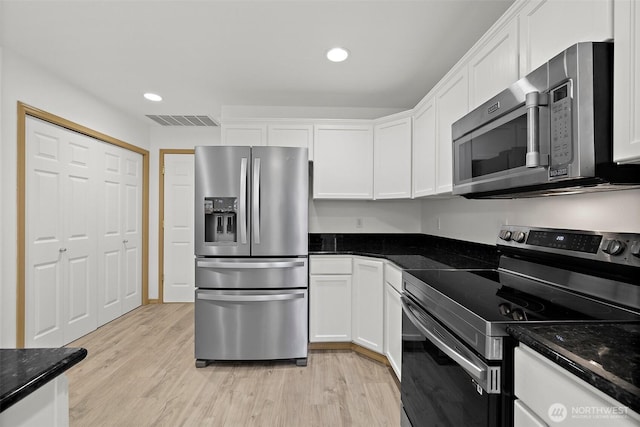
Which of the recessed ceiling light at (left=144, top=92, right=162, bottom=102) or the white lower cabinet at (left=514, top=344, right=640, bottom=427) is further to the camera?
the recessed ceiling light at (left=144, top=92, right=162, bottom=102)

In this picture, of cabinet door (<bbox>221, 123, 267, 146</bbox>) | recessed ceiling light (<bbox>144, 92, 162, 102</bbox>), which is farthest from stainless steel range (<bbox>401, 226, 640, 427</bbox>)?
recessed ceiling light (<bbox>144, 92, 162, 102</bbox>)

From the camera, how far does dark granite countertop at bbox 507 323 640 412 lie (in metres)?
0.62

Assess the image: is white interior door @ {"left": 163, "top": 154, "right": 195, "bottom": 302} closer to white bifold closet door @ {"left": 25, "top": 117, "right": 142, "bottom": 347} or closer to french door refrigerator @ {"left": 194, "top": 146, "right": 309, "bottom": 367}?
white bifold closet door @ {"left": 25, "top": 117, "right": 142, "bottom": 347}

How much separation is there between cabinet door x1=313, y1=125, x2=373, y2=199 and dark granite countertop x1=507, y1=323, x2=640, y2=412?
2.33 m

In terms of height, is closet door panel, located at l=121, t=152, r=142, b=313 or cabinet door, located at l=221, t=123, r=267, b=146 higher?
cabinet door, located at l=221, t=123, r=267, b=146

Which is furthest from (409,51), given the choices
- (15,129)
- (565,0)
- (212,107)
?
(15,129)

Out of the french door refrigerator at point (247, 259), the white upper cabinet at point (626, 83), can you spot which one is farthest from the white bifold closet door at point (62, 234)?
the white upper cabinet at point (626, 83)

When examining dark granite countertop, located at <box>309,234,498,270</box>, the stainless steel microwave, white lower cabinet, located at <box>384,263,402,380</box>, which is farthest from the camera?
white lower cabinet, located at <box>384,263,402,380</box>

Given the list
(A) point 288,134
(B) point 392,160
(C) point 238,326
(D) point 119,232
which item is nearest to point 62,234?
(D) point 119,232

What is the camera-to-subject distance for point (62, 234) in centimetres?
303

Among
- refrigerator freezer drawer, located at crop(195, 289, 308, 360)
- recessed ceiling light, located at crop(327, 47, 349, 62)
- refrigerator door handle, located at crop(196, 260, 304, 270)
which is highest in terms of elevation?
recessed ceiling light, located at crop(327, 47, 349, 62)

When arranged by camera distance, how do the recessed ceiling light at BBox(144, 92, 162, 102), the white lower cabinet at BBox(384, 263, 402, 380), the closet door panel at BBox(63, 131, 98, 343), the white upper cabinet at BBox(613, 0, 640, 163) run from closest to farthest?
the white upper cabinet at BBox(613, 0, 640, 163) → the white lower cabinet at BBox(384, 263, 402, 380) → the closet door panel at BBox(63, 131, 98, 343) → the recessed ceiling light at BBox(144, 92, 162, 102)

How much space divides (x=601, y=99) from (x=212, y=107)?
136 inches

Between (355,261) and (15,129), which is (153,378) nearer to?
(355,261)
